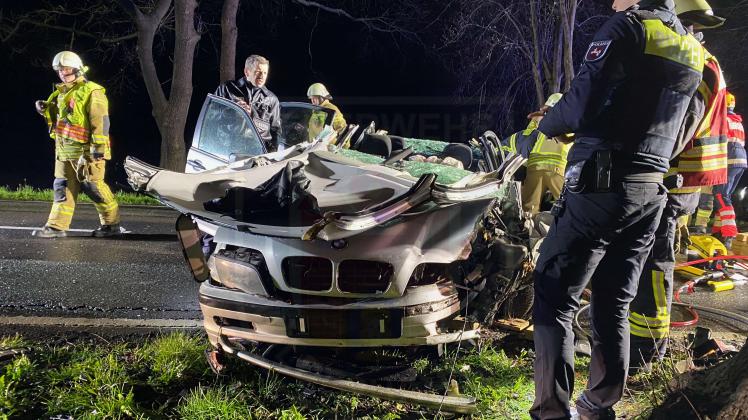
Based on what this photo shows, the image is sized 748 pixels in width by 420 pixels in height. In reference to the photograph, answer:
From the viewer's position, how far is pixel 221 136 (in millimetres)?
5047

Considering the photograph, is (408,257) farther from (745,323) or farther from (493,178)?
(745,323)

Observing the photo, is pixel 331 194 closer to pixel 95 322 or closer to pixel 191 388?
pixel 191 388

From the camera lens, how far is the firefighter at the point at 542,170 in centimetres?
486

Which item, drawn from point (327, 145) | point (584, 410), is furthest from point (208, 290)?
point (584, 410)

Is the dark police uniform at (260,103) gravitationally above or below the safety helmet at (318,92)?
below

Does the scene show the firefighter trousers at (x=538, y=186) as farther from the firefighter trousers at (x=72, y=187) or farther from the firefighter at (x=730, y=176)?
the firefighter trousers at (x=72, y=187)

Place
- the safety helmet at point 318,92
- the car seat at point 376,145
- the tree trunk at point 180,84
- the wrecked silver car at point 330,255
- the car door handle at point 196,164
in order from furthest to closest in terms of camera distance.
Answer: the tree trunk at point 180,84
the safety helmet at point 318,92
the car door handle at point 196,164
the car seat at point 376,145
the wrecked silver car at point 330,255

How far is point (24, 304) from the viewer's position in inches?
161

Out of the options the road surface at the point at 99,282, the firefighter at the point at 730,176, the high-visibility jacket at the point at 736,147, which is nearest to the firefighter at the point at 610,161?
the road surface at the point at 99,282

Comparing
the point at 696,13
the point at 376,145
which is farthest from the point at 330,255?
the point at 696,13

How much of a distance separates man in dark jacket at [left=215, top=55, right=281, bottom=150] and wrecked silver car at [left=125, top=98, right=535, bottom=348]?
226cm

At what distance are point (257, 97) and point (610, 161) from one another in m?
4.09

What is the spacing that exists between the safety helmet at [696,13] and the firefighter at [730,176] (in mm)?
3677

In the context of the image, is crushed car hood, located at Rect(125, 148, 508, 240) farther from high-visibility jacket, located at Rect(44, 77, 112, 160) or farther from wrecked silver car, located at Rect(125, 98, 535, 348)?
high-visibility jacket, located at Rect(44, 77, 112, 160)
